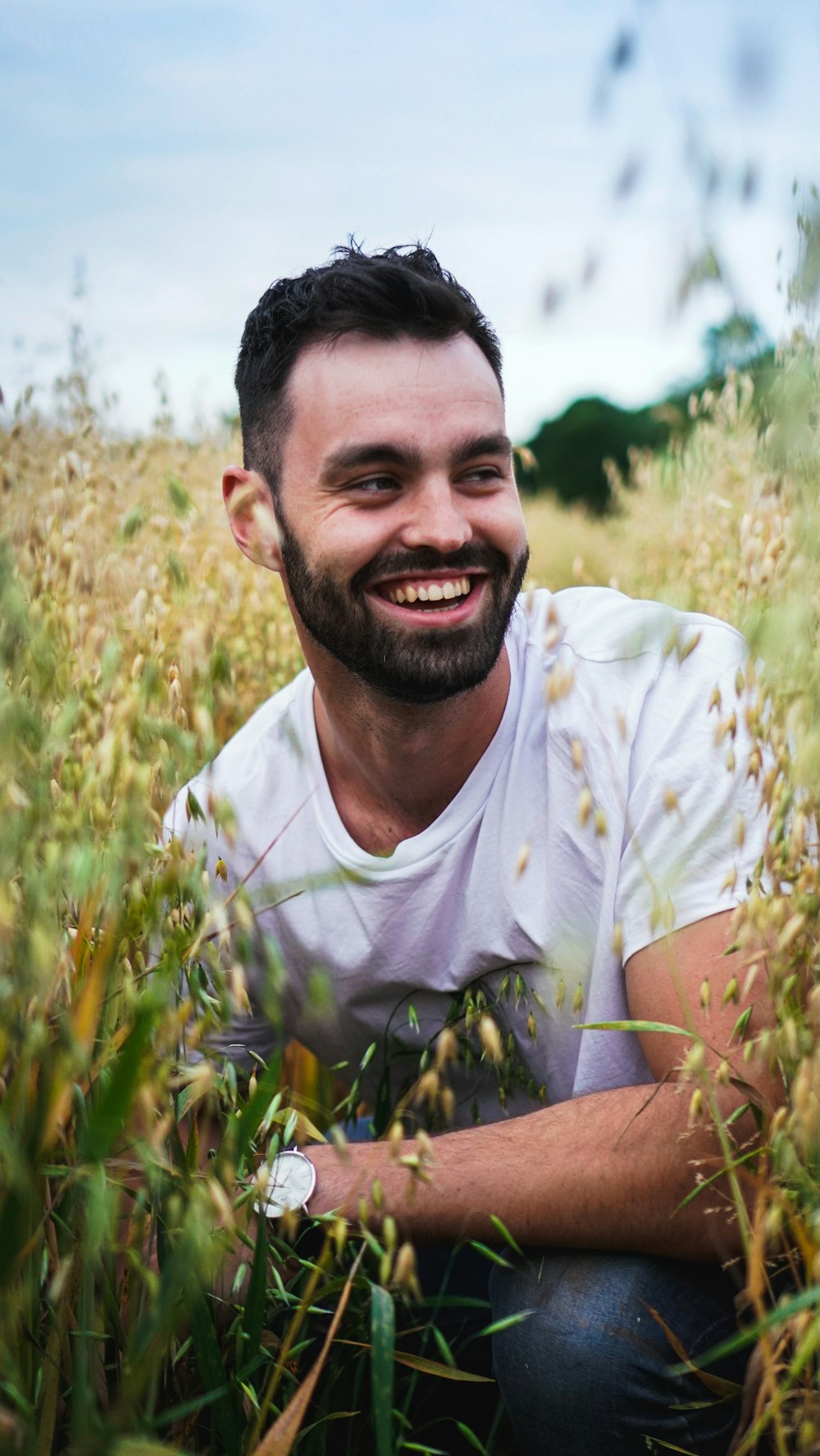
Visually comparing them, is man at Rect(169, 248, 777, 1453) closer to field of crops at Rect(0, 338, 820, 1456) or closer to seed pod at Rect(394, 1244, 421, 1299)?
field of crops at Rect(0, 338, 820, 1456)

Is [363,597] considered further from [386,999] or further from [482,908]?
[386,999]

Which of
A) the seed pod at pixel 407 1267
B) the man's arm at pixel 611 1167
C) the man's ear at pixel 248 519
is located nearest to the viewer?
the seed pod at pixel 407 1267

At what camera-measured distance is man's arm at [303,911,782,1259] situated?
142 cm

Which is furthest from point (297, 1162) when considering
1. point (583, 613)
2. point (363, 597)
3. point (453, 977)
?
point (583, 613)

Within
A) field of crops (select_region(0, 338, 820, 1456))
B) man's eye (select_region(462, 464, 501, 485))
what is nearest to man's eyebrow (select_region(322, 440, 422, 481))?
man's eye (select_region(462, 464, 501, 485))

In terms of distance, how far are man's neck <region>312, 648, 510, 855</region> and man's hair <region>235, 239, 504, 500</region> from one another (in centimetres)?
43

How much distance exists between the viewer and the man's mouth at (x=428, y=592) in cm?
186

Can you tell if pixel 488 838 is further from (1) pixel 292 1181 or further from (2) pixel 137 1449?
(2) pixel 137 1449

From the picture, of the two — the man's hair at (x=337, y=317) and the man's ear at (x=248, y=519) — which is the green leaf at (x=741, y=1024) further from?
the man's hair at (x=337, y=317)

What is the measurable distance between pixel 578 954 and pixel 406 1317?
0.68m

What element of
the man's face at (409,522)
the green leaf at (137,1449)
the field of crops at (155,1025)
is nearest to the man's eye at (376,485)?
the man's face at (409,522)

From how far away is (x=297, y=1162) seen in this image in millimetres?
1537

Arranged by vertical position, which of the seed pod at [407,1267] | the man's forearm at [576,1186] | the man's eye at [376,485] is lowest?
the man's forearm at [576,1186]

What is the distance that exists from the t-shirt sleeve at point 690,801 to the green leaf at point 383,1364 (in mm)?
534
